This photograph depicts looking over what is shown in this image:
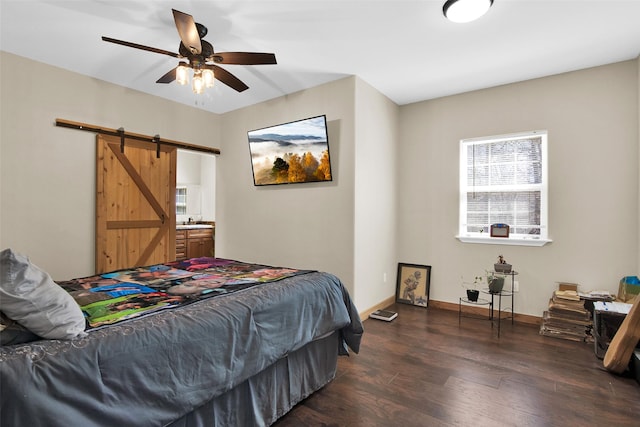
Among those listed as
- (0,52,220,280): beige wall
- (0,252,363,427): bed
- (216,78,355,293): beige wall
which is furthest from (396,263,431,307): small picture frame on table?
(0,52,220,280): beige wall

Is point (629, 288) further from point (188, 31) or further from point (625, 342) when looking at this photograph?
point (188, 31)

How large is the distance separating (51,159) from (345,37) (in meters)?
3.14

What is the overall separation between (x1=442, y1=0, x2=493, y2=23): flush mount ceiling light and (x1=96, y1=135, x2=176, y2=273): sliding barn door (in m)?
3.60

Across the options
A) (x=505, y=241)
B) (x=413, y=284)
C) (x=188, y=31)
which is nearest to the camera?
(x=188, y=31)

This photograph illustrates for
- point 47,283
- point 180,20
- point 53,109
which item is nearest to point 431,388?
point 47,283

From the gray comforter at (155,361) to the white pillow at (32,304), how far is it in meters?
0.05

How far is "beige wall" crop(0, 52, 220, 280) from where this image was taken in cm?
313

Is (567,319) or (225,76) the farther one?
(567,319)

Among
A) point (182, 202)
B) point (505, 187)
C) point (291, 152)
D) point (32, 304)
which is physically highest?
point (291, 152)

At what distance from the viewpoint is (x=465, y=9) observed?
92.0 inches

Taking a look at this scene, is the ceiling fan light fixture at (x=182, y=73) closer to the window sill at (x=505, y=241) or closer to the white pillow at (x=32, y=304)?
the white pillow at (x=32, y=304)

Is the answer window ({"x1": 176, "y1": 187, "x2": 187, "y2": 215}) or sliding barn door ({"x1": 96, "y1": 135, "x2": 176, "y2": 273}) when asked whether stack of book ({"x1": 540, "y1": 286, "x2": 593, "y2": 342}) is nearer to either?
sliding barn door ({"x1": 96, "y1": 135, "x2": 176, "y2": 273})

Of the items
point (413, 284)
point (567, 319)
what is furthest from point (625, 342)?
point (413, 284)

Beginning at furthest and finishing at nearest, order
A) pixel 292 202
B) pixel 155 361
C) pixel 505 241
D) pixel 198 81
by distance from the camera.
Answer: pixel 292 202 < pixel 505 241 < pixel 198 81 < pixel 155 361
